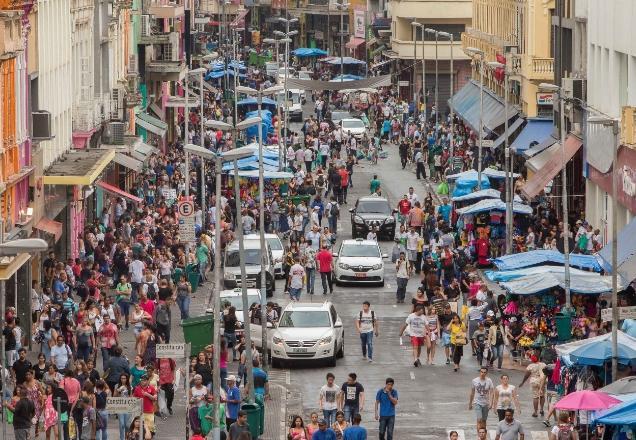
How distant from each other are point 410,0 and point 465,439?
283ft

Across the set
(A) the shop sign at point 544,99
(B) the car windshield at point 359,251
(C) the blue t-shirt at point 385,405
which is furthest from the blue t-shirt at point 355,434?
(A) the shop sign at point 544,99

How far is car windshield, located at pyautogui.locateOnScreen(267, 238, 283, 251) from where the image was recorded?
6075cm

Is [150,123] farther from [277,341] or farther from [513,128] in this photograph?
[277,341]

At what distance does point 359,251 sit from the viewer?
59375mm

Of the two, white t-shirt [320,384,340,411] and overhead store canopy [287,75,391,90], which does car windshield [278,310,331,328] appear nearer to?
white t-shirt [320,384,340,411]

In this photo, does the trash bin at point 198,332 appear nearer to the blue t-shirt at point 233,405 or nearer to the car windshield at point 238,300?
the car windshield at point 238,300

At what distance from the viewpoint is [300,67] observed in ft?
489

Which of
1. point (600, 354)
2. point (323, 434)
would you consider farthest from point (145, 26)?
point (323, 434)

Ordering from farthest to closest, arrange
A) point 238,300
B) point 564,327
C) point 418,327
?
point 238,300
point 418,327
point 564,327

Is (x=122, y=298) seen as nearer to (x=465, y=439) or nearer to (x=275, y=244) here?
(x=275, y=244)

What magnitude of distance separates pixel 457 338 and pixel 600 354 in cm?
777

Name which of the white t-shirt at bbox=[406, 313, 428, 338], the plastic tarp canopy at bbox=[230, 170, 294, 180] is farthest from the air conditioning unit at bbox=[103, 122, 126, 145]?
the white t-shirt at bbox=[406, 313, 428, 338]

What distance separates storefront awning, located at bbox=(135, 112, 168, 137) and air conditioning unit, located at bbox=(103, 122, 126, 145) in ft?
44.2

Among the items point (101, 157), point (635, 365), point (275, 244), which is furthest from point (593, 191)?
point (635, 365)
